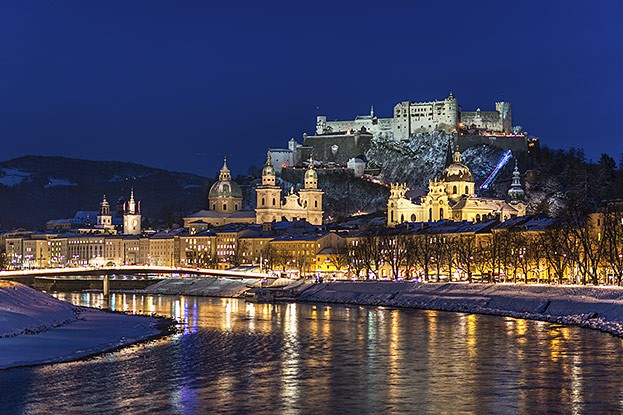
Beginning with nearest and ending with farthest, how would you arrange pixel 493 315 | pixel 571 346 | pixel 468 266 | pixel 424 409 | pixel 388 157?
pixel 424 409, pixel 571 346, pixel 493 315, pixel 468 266, pixel 388 157

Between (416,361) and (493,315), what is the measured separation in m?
23.5

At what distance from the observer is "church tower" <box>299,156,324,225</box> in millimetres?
158250

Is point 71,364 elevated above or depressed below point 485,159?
below

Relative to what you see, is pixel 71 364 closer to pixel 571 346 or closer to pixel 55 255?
pixel 571 346

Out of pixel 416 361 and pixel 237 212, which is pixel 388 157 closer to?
pixel 237 212

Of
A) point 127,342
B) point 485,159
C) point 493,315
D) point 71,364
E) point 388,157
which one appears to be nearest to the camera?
point 71,364

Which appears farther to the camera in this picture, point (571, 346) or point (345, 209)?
point (345, 209)

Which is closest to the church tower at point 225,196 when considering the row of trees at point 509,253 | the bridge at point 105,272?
the row of trees at point 509,253

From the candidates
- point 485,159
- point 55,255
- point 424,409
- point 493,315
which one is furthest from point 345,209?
A: point 424,409

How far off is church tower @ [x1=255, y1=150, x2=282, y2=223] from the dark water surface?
104174 mm

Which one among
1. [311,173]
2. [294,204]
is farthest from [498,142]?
[294,204]

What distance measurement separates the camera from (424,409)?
Result: 28688mm

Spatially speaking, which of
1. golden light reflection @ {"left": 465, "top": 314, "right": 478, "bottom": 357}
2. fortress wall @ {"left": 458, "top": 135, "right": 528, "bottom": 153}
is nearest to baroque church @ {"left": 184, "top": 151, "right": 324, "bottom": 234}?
fortress wall @ {"left": 458, "top": 135, "right": 528, "bottom": 153}

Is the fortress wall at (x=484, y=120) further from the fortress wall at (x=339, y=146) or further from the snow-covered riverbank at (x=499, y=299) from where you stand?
the snow-covered riverbank at (x=499, y=299)
